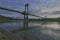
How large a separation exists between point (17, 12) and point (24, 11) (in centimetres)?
29

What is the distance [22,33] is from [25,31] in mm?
277

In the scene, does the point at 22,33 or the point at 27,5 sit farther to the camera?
the point at 22,33

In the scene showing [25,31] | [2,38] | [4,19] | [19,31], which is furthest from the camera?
[19,31]

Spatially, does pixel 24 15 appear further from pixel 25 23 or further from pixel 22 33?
pixel 22 33

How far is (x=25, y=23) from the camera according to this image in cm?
419

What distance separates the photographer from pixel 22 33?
5.02 m

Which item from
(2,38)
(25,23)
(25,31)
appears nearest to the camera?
(2,38)

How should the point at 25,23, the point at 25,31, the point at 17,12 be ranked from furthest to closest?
the point at 25,31
the point at 25,23
the point at 17,12

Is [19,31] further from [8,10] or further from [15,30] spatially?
[8,10]

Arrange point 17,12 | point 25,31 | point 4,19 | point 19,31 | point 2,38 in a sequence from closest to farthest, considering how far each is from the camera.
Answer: point 2,38 < point 4,19 < point 17,12 < point 25,31 < point 19,31

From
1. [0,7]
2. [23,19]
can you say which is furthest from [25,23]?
[0,7]

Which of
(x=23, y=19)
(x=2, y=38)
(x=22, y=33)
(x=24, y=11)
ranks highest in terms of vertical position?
(x=24, y=11)

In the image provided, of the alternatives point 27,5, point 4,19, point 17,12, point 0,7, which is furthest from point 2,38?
point 27,5

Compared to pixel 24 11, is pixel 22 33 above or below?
below
